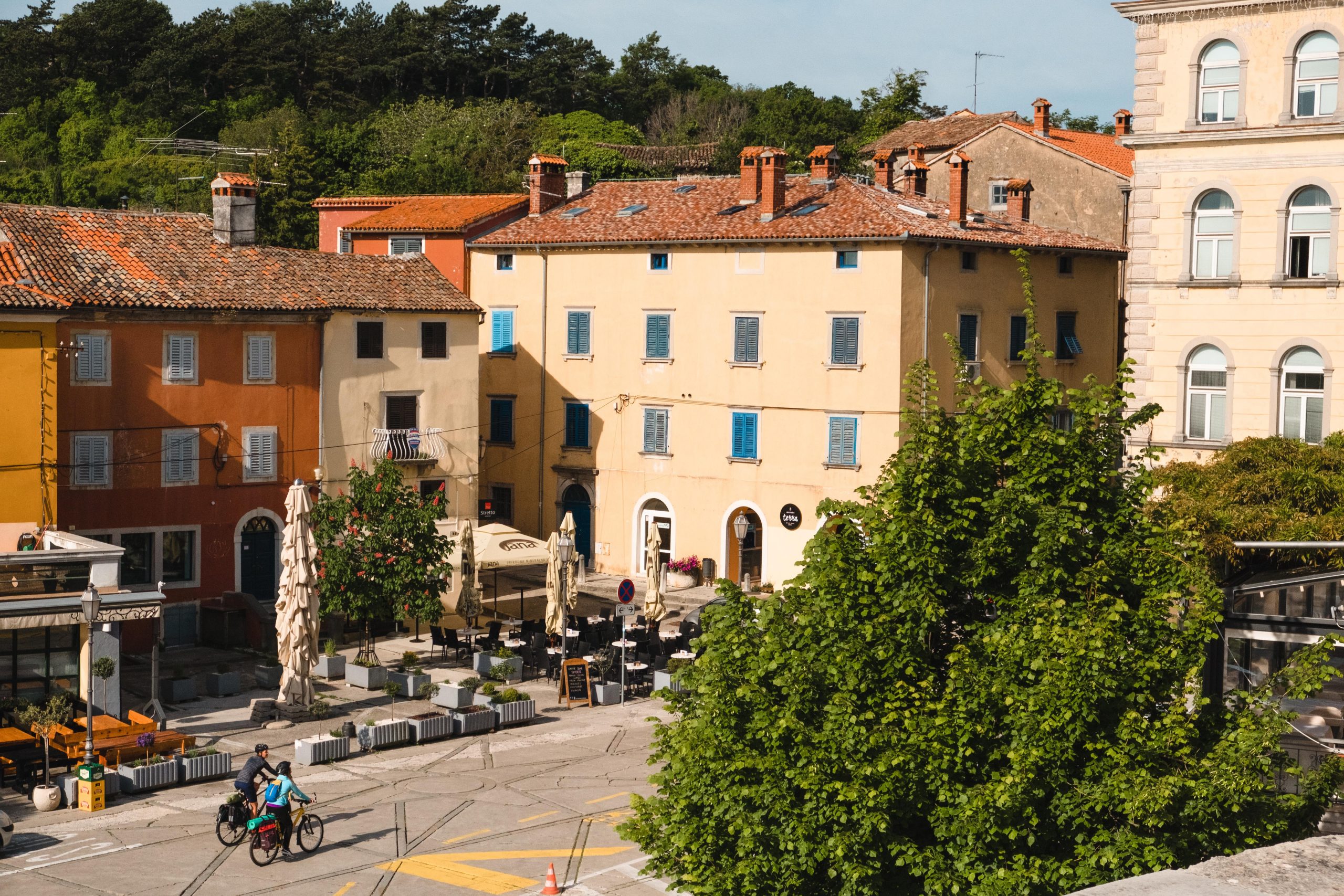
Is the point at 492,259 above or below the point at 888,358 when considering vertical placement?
above

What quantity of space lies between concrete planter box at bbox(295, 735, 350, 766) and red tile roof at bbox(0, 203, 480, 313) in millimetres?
10999

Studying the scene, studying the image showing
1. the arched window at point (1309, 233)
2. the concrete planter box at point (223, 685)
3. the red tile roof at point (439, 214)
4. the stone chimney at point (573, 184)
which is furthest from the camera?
the stone chimney at point (573, 184)

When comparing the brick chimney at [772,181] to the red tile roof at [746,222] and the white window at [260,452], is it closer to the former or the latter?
the red tile roof at [746,222]

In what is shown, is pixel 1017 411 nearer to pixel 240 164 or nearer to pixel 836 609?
pixel 836 609

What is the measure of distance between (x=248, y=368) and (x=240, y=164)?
46686mm

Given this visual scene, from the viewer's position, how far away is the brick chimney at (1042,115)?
57000mm

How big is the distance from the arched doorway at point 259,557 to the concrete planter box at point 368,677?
6.02 m

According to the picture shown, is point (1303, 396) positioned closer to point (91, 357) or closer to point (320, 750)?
point (320, 750)

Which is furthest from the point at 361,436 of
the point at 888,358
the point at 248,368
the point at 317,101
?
the point at 317,101

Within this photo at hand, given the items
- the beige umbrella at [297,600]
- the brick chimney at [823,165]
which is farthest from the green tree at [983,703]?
the brick chimney at [823,165]

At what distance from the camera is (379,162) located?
70.6m

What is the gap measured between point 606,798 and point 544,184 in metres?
28.1

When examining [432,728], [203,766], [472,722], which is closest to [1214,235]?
[472,722]

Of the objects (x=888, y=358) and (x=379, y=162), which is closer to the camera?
(x=888, y=358)
